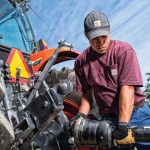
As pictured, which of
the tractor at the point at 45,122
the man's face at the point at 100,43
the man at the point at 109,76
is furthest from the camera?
the man's face at the point at 100,43

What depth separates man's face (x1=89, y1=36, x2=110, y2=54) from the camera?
135 inches

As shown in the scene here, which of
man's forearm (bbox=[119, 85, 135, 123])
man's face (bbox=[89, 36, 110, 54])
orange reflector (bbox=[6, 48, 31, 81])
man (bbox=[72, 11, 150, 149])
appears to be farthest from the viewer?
orange reflector (bbox=[6, 48, 31, 81])

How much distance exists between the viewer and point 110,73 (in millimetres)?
3502

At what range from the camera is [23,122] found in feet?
9.12

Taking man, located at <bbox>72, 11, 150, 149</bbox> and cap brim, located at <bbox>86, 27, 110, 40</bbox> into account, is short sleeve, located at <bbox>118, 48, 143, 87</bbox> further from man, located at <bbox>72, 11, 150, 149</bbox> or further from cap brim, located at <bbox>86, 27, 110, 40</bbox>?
cap brim, located at <bbox>86, 27, 110, 40</bbox>

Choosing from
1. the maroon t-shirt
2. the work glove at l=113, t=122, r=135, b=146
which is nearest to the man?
the maroon t-shirt

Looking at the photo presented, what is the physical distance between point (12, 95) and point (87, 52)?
0.81m

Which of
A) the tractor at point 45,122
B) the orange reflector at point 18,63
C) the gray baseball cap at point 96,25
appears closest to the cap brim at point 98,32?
the gray baseball cap at point 96,25

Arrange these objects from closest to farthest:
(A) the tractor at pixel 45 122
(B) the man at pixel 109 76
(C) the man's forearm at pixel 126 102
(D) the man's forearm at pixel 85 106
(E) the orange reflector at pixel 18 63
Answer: (A) the tractor at pixel 45 122, (C) the man's forearm at pixel 126 102, (B) the man at pixel 109 76, (D) the man's forearm at pixel 85 106, (E) the orange reflector at pixel 18 63

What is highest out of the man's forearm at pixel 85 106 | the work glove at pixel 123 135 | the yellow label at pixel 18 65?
the yellow label at pixel 18 65

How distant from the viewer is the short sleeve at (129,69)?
3.33 m

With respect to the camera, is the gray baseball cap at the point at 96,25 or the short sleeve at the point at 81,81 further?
the short sleeve at the point at 81,81

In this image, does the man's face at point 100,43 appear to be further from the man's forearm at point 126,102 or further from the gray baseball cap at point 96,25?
the man's forearm at point 126,102

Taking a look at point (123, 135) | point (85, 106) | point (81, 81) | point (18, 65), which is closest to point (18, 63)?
point (18, 65)
